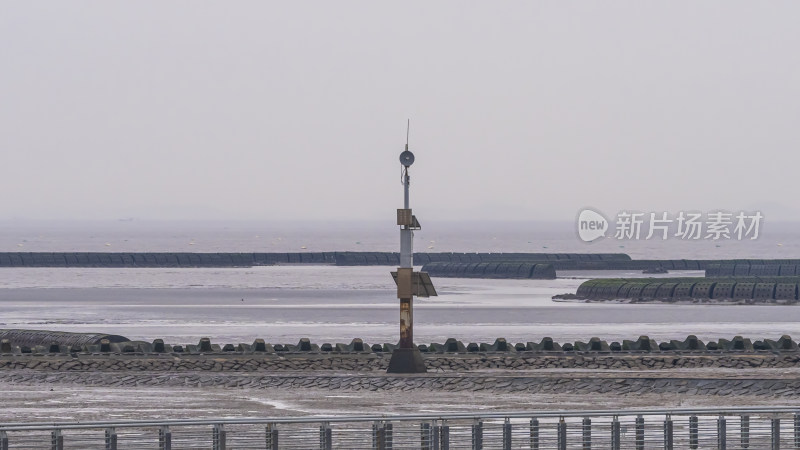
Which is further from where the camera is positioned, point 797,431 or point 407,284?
point 407,284

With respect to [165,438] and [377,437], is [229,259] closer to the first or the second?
[377,437]

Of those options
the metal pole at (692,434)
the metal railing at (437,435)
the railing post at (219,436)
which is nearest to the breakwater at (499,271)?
the metal railing at (437,435)

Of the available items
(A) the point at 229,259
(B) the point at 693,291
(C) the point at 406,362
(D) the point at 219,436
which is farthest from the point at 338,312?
(A) the point at 229,259

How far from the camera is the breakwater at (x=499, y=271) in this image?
5694 inches

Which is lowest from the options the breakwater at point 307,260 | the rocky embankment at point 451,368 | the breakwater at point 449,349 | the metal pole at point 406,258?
the rocky embankment at point 451,368

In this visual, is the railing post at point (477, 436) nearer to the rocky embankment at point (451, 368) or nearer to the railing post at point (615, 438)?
the railing post at point (615, 438)

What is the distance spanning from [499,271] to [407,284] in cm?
11103

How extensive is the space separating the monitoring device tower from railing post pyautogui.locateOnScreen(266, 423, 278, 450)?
13780 millimetres

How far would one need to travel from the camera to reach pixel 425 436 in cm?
2303

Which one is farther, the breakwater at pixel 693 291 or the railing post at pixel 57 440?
the breakwater at pixel 693 291

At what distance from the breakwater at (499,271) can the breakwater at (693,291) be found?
125ft

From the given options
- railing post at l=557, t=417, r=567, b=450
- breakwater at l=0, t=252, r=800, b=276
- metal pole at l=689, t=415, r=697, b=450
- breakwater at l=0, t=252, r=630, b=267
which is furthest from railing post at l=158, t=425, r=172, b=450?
breakwater at l=0, t=252, r=630, b=267

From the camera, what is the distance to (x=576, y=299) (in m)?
101

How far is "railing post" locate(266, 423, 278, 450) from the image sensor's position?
22311 mm
